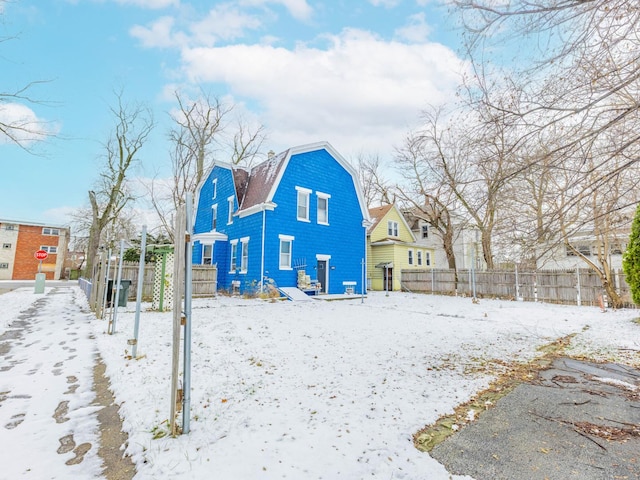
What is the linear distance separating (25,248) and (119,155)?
68.9 ft

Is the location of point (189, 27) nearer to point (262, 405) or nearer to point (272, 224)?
point (272, 224)

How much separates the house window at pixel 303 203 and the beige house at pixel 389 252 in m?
7.53

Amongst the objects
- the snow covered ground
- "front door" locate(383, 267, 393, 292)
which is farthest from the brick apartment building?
the snow covered ground

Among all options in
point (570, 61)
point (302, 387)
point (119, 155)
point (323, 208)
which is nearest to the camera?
point (570, 61)

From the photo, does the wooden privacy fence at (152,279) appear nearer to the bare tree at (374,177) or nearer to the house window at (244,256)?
the house window at (244,256)

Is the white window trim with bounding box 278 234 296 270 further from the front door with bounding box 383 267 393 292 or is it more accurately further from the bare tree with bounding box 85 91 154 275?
the bare tree with bounding box 85 91 154 275

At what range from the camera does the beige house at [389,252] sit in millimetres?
24016

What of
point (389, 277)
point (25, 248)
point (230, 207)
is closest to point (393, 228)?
point (389, 277)

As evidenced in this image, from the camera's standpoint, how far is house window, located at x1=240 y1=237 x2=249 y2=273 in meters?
15.8

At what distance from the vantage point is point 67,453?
249cm

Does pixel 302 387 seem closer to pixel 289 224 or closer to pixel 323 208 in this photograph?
pixel 289 224

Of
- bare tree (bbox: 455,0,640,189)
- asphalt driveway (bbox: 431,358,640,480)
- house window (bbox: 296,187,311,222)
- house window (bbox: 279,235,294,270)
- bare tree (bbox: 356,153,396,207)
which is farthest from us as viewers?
bare tree (bbox: 356,153,396,207)

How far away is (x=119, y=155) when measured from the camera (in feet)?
85.0

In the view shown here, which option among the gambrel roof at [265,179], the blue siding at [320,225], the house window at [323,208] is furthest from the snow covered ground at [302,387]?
the house window at [323,208]
